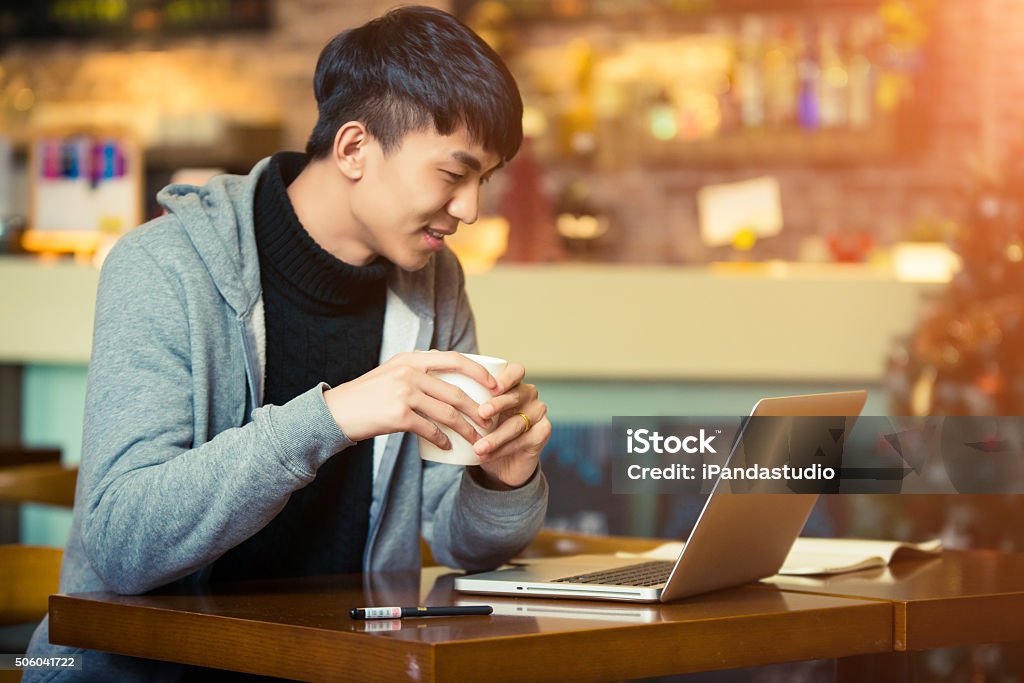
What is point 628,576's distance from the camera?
1.43 metres


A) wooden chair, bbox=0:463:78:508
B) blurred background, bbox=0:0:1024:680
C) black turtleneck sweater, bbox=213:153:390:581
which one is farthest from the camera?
blurred background, bbox=0:0:1024:680

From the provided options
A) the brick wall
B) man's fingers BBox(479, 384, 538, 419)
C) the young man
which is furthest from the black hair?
the brick wall

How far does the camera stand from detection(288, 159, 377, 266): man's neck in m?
1.66

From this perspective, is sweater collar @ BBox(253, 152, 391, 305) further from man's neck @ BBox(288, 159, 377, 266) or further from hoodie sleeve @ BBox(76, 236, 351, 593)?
hoodie sleeve @ BBox(76, 236, 351, 593)

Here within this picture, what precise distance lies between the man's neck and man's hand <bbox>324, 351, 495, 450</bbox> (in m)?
0.43

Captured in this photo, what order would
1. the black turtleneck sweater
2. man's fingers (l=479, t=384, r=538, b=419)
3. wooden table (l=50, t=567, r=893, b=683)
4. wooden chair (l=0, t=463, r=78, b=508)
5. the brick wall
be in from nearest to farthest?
wooden table (l=50, t=567, r=893, b=683) → man's fingers (l=479, t=384, r=538, b=419) → the black turtleneck sweater → wooden chair (l=0, t=463, r=78, b=508) → the brick wall

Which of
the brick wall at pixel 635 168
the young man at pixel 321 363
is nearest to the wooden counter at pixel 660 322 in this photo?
the brick wall at pixel 635 168

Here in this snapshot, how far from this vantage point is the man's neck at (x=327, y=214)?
65.2 inches

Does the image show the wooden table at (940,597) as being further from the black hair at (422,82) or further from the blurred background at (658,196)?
the blurred background at (658,196)

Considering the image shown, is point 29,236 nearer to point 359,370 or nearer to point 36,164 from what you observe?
point 36,164

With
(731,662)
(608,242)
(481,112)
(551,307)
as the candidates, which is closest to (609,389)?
(551,307)

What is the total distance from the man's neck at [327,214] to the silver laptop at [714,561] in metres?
0.45

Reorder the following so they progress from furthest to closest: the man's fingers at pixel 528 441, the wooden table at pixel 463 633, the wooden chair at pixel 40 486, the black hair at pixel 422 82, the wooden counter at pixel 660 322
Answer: the wooden counter at pixel 660 322 → the wooden chair at pixel 40 486 → the black hair at pixel 422 82 → the man's fingers at pixel 528 441 → the wooden table at pixel 463 633

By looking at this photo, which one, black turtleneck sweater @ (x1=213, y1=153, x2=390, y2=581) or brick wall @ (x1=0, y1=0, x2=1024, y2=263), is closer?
black turtleneck sweater @ (x1=213, y1=153, x2=390, y2=581)
